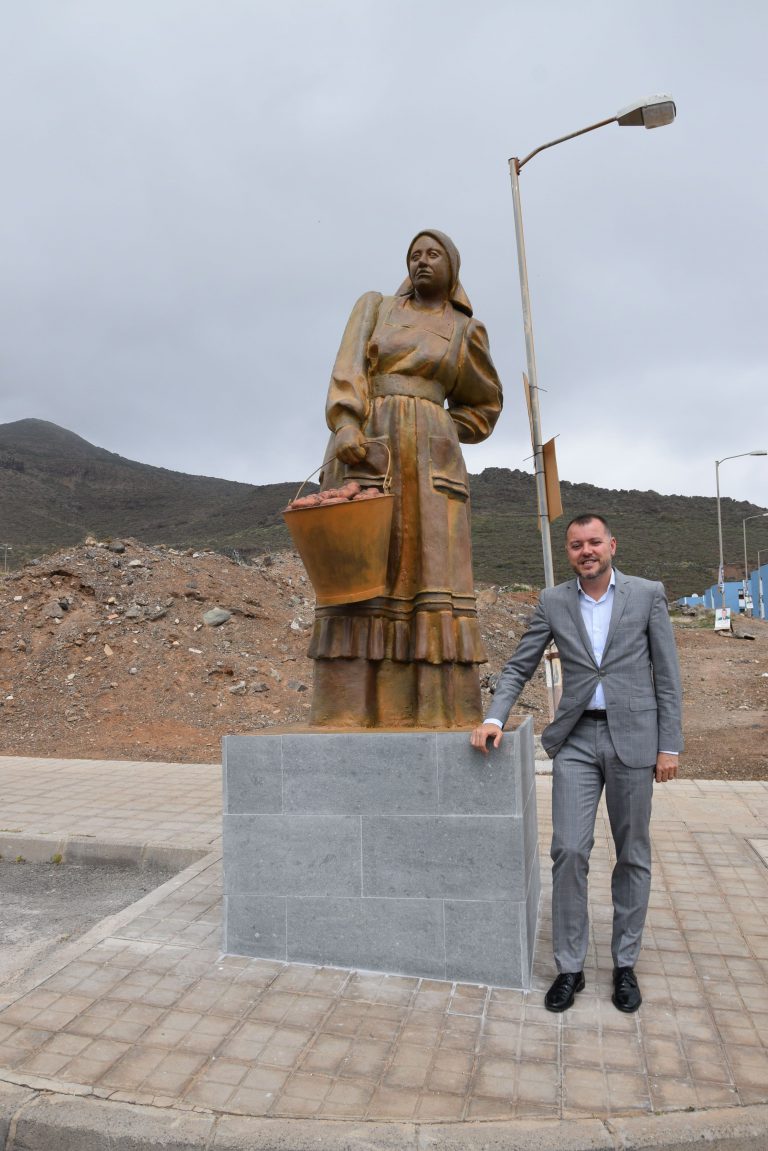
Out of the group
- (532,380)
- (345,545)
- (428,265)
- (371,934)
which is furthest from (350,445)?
(532,380)

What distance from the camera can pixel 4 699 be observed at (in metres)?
12.9

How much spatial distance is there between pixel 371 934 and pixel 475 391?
277cm

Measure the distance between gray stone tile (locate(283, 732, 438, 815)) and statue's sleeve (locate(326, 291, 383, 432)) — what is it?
1.54 meters

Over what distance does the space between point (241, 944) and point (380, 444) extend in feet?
7.86

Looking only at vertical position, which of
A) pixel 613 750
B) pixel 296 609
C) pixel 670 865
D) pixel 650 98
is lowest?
pixel 670 865

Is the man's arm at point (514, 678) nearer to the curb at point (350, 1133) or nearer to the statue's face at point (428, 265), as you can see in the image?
the curb at point (350, 1133)

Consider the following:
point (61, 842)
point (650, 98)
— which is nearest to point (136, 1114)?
point (61, 842)

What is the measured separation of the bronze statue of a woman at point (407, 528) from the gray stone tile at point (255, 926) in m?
0.84

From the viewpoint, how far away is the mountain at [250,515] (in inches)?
1757

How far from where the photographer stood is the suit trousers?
3348 millimetres

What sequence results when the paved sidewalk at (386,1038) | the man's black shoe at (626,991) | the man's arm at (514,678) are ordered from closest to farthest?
the paved sidewalk at (386,1038)
the man's black shoe at (626,991)
the man's arm at (514,678)

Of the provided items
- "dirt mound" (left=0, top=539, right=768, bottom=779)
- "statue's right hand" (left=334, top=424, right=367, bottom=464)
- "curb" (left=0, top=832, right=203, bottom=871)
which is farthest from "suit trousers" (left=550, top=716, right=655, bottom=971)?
"dirt mound" (left=0, top=539, right=768, bottom=779)


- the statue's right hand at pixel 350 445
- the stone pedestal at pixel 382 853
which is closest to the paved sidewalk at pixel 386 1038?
the stone pedestal at pixel 382 853

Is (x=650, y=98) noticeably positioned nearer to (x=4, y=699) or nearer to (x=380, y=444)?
(x=380, y=444)
